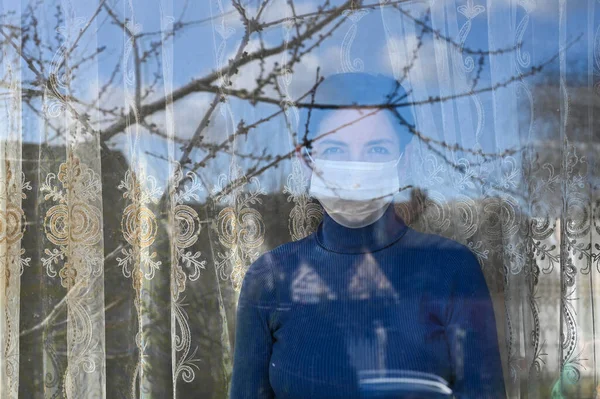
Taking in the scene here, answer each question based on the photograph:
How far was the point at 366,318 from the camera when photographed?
166cm

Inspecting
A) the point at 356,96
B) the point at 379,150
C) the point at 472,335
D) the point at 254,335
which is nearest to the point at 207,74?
the point at 356,96

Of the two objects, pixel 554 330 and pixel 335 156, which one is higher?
pixel 335 156

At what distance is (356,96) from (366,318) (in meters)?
0.54

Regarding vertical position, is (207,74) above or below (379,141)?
above

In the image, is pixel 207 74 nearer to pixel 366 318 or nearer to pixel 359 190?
pixel 359 190

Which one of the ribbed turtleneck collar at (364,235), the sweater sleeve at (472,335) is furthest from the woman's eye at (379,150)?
the sweater sleeve at (472,335)

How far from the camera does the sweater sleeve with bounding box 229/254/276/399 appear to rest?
5.53 feet

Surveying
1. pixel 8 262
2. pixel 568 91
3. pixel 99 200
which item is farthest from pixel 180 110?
pixel 568 91

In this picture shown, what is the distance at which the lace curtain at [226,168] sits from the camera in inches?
70.4

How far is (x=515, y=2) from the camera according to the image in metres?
1.85

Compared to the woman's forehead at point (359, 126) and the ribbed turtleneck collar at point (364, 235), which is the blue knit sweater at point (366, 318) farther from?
the woman's forehead at point (359, 126)

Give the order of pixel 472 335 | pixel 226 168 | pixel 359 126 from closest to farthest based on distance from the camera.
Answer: pixel 472 335
pixel 359 126
pixel 226 168

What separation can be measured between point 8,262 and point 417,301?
106 cm

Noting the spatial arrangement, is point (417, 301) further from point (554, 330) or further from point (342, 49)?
point (342, 49)
